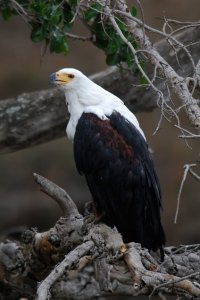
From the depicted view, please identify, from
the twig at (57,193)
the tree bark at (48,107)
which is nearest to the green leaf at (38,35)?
the tree bark at (48,107)

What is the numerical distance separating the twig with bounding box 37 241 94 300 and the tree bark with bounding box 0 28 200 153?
1.88m

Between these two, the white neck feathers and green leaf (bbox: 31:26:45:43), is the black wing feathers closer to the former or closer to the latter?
the white neck feathers

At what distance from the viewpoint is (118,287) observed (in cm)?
532

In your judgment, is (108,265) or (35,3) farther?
(35,3)

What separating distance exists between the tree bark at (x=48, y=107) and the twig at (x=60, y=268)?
188 centimetres

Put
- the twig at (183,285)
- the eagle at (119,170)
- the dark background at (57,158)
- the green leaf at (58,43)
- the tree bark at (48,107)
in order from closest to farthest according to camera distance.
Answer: the twig at (183,285) → the eagle at (119,170) → the green leaf at (58,43) → the tree bark at (48,107) → the dark background at (57,158)

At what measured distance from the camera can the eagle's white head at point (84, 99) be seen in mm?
5551

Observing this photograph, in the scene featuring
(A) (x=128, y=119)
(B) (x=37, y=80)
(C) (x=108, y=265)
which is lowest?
(B) (x=37, y=80)

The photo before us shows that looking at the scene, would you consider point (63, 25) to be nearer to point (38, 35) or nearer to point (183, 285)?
point (38, 35)

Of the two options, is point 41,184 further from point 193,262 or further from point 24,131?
point 24,131

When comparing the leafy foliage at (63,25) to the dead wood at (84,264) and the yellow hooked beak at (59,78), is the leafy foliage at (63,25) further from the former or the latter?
the dead wood at (84,264)

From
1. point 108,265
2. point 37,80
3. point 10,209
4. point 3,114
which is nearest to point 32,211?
point 10,209

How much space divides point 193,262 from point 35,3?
1.72m

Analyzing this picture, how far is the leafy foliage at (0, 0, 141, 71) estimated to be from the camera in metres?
5.51
